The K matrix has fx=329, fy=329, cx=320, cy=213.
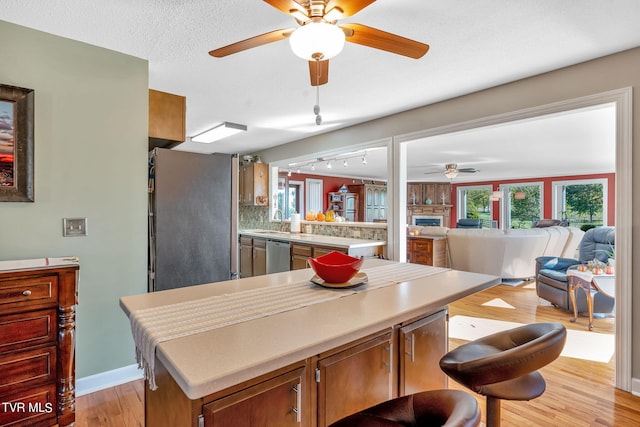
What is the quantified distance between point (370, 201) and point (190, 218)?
7600 millimetres

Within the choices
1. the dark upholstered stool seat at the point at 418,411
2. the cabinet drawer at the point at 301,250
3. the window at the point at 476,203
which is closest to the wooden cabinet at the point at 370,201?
the window at the point at 476,203

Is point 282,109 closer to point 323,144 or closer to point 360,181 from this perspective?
point 323,144

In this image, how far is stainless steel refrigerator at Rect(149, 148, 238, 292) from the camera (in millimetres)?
2537

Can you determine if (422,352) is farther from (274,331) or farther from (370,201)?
(370,201)

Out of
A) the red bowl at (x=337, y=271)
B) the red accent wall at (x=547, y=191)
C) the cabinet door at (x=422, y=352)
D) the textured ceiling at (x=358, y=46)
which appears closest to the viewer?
the cabinet door at (x=422, y=352)

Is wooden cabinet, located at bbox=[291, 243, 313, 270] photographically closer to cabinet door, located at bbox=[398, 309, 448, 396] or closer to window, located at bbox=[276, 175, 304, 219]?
cabinet door, located at bbox=[398, 309, 448, 396]

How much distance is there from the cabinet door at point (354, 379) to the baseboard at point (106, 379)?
1.89 meters

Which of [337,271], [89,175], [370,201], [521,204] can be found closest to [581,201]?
[521,204]

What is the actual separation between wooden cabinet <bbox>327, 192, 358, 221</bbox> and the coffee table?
5.97 meters

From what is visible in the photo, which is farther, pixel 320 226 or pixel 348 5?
pixel 320 226

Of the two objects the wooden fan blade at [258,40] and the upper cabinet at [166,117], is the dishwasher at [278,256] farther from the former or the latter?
the wooden fan blade at [258,40]

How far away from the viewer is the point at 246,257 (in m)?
5.38

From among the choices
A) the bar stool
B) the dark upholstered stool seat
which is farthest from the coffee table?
the dark upholstered stool seat

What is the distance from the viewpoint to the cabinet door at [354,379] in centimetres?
116
